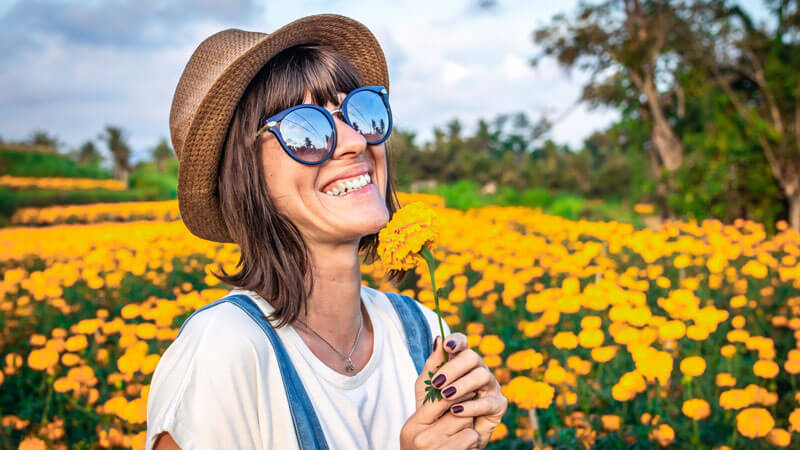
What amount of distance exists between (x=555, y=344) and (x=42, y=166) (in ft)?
56.1

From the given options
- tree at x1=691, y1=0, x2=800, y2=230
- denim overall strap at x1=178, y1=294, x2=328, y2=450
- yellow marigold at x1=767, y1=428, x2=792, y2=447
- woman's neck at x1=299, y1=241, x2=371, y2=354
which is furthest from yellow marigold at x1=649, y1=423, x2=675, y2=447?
tree at x1=691, y1=0, x2=800, y2=230

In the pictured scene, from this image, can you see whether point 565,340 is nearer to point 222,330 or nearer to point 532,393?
point 532,393

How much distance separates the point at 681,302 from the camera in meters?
2.68

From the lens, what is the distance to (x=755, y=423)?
6.35ft

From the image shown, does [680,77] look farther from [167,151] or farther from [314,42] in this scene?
[167,151]

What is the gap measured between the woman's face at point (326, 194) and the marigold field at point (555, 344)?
1.24 ft

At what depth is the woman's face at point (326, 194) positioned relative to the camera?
3.90 feet

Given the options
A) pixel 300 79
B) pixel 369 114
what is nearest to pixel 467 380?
pixel 369 114

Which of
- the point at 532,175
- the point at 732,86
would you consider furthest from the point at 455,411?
the point at 532,175

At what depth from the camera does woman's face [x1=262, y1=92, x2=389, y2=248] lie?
119cm

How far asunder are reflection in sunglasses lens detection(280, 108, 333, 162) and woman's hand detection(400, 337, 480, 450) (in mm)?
474

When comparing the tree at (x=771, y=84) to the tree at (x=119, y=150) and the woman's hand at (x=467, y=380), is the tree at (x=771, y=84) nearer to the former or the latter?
the woman's hand at (x=467, y=380)

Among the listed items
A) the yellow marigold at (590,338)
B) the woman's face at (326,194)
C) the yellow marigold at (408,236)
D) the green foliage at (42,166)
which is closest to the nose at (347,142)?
the woman's face at (326,194)

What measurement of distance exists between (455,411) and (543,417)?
1.69 metres
